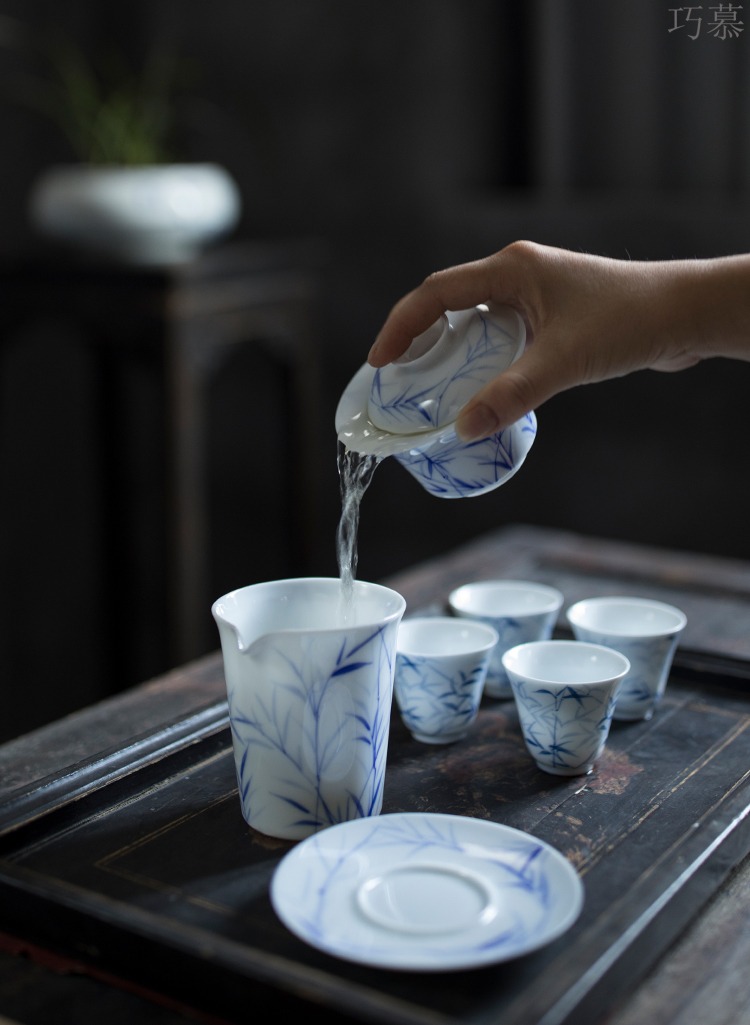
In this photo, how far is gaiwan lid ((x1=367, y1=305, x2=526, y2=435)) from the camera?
0.84 metres

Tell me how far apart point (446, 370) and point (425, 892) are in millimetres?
358

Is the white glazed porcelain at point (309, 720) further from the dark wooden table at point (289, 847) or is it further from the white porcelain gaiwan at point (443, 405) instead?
the white porcelain gaiwan at point (443, 405)

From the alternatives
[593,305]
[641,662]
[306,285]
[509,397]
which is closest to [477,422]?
[509,397]

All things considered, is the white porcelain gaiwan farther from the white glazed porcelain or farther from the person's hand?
the white glazed porcelain

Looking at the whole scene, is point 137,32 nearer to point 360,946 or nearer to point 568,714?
point 568,714

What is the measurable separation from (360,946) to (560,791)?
0.25 meters

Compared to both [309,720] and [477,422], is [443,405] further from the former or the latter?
[309,720]

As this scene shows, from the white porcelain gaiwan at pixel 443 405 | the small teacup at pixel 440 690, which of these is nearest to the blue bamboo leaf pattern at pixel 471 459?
the white porcelain gaiwan at pixel 443 405

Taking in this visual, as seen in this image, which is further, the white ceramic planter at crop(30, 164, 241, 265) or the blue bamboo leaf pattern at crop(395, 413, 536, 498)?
the white ceramic planter at crop(30, 164, 241, 265)

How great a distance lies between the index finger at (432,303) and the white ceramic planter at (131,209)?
3.63 feet

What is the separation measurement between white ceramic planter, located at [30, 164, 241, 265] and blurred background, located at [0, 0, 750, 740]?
5cm

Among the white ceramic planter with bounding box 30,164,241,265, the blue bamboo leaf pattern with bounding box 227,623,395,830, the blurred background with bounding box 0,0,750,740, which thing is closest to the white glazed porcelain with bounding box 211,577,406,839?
the blue bamboo leaf pattern with bounding box 227,623,395,830

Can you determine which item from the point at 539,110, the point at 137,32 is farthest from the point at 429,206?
the point at 137,32

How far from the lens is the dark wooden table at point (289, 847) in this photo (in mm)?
604
